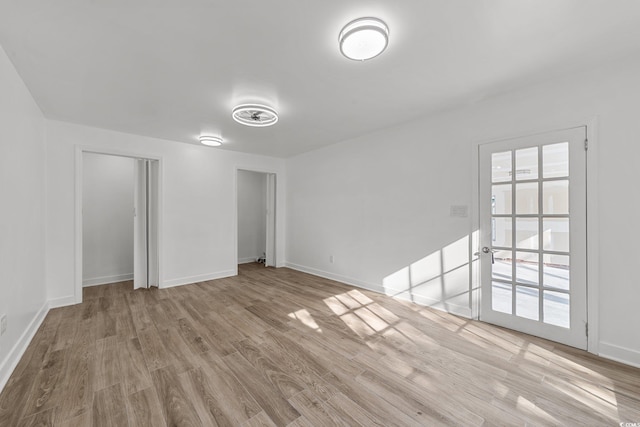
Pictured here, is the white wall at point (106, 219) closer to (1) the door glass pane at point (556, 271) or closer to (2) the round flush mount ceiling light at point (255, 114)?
(2) the round flush mount ceiling light at point (255, 114)

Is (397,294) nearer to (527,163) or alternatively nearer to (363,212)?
(363,212)

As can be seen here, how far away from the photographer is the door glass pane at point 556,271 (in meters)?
2.34

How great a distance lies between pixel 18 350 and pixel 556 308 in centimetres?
477

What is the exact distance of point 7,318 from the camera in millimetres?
1943

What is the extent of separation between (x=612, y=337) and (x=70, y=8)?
15.1ft

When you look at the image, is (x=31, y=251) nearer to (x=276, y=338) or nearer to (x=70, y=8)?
(x=70, y=8)

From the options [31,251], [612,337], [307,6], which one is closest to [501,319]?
[612,337]

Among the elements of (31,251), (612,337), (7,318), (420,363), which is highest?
(31,251)

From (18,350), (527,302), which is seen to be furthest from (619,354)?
Answer: (18,350)

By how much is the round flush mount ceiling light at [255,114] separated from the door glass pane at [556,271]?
3176mm

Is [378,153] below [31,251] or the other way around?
the other way around

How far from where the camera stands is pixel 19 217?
2.25 m

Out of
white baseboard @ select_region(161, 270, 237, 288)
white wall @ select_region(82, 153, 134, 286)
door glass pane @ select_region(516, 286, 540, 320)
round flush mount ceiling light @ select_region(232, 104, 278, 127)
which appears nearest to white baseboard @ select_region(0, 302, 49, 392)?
white baseboard @ select_region(161, 270, 237, 288)

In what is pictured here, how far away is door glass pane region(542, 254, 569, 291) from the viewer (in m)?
2.34
